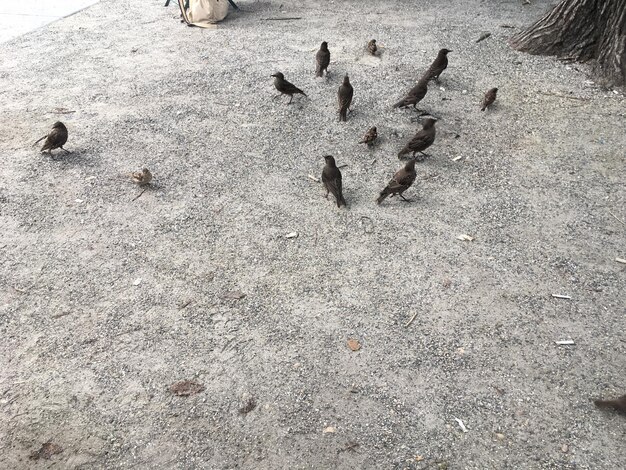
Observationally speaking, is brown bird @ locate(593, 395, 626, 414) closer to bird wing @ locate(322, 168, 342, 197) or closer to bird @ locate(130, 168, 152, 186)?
bird wing @ locate(322, 168, 342, 197)

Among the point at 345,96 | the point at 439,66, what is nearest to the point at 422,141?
the point at 345,96

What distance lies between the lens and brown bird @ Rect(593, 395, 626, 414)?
3562 millimetres

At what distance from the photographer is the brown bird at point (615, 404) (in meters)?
3.56

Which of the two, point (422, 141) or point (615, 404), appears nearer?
point (615, 404)

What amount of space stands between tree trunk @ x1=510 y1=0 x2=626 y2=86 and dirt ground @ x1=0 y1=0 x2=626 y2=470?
1.12 ft

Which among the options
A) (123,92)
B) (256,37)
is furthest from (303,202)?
(256,37)

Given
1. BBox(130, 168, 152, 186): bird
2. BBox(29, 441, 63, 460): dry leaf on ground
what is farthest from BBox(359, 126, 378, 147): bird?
BBox(29, 441, 63, 460): dry leaf on ground

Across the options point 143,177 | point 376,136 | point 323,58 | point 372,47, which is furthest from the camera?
point 372,47

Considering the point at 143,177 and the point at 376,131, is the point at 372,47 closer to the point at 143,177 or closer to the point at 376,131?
the point at 376,131

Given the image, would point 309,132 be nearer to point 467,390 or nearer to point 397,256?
point 397,256

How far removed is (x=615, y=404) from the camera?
359cm

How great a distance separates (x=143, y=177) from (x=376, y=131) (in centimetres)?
302

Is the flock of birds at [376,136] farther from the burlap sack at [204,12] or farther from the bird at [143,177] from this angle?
the burlap sack at [204,12]

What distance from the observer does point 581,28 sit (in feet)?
28.2
